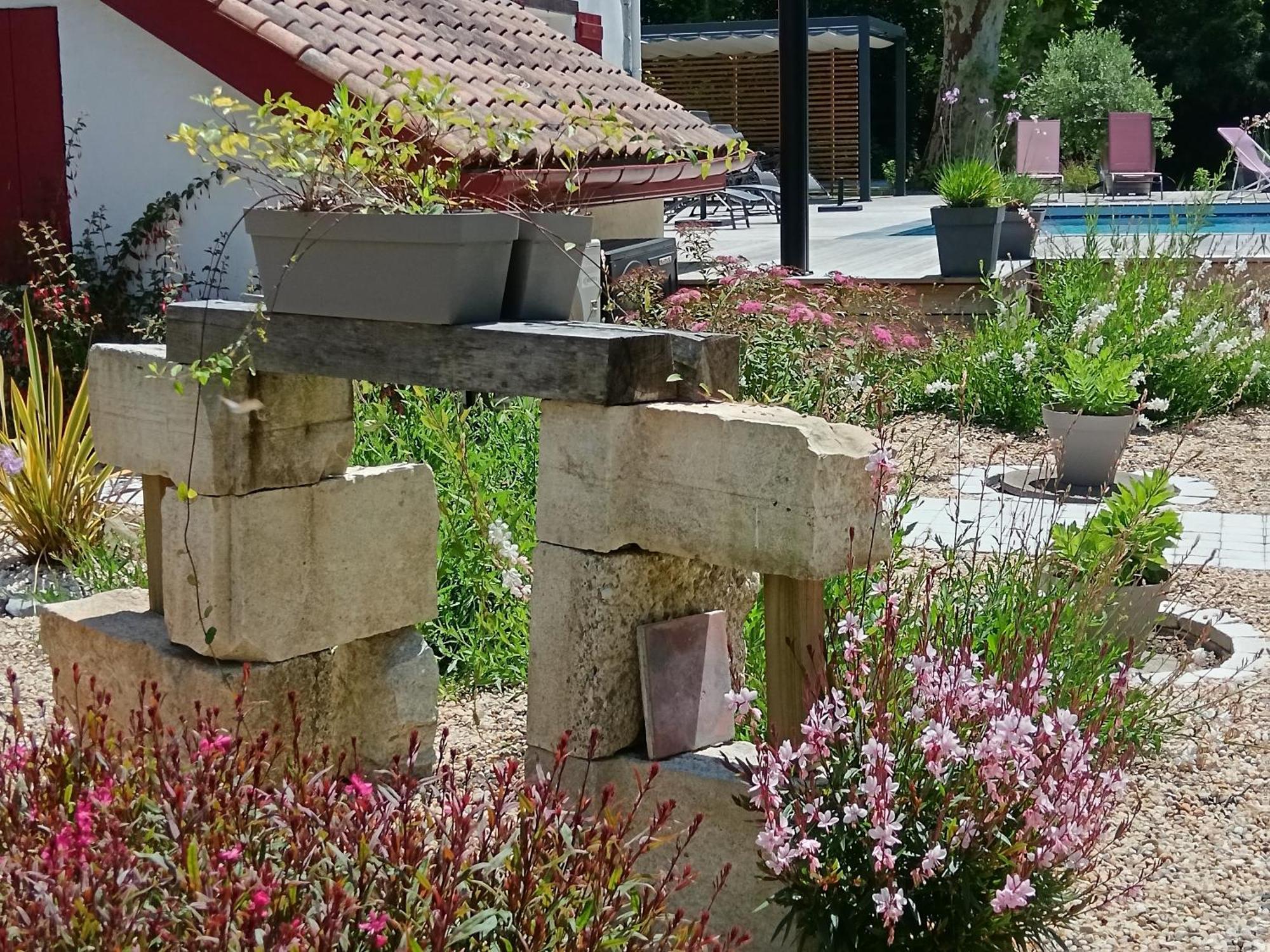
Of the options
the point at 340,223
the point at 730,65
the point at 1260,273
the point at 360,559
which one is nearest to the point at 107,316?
the point at 360,559

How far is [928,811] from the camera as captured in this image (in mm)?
2518

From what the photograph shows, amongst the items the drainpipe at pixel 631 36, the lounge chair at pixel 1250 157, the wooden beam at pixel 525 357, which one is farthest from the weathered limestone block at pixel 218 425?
the lounge chair at pixel 1250 157

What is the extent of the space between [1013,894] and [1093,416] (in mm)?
4713

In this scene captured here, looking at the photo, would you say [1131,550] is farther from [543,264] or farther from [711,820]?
[543,264]

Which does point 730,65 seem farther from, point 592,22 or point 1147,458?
point 1147,458

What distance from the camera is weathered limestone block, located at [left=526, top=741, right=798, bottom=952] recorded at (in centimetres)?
266

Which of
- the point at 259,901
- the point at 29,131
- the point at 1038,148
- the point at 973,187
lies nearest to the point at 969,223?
the point at 973,187

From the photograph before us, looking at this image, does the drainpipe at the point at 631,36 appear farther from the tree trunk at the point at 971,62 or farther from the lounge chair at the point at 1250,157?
the tree trunk at the point at 971,62

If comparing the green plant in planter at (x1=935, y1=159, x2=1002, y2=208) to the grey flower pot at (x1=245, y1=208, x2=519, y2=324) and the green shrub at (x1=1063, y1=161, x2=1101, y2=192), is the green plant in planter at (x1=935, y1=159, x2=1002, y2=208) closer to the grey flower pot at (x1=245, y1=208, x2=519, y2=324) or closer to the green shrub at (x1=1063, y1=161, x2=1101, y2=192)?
the grey flower pot at (x1=245, y1=208, x2=519, y2=324)

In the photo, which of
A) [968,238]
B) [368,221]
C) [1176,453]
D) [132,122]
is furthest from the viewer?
[968,238]

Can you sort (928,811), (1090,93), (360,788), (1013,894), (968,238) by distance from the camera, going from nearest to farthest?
(360,788), (1013,894), (928,811), (968,238), (1090,93)

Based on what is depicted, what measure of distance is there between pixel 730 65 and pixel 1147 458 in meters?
20.1

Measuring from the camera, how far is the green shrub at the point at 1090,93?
2589 cm

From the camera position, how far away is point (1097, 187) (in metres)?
25.1
